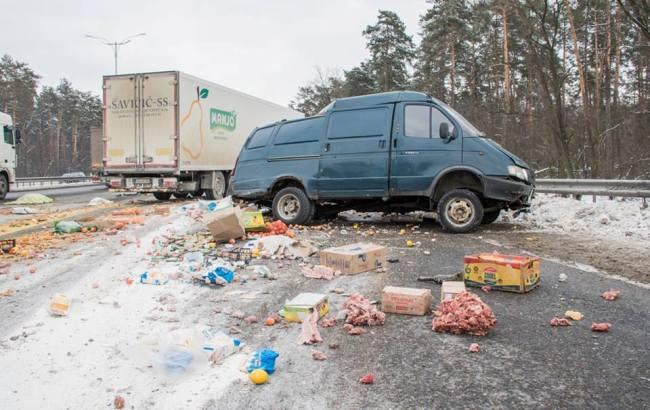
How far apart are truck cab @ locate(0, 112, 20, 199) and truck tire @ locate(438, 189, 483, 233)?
16.5m

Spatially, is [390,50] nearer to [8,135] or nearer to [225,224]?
[8,135]

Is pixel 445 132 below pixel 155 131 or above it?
below

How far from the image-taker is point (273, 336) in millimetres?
3885

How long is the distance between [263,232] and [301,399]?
548 cm

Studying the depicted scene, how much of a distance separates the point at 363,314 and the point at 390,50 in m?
40.7

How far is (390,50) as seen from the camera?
138ft

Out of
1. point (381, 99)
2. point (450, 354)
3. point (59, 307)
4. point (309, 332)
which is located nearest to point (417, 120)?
point (381, 99)

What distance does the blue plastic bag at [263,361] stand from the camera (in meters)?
3.23

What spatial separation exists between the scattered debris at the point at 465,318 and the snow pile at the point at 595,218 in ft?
18.6

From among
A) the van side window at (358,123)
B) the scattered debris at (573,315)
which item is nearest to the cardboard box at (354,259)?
the scattered debris at (573,315)

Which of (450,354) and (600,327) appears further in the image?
(600,327)

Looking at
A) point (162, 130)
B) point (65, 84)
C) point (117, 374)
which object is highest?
point (65, 84)

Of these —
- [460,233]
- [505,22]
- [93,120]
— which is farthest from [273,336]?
[93,120]

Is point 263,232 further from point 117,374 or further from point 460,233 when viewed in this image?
point 117,374
